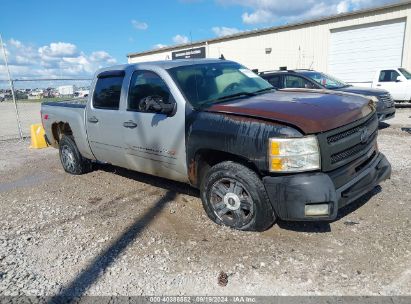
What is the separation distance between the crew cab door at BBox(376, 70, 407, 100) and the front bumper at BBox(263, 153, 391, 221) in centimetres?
1334

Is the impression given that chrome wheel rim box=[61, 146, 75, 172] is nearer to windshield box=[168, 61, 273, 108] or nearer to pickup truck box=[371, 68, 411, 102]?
windshield box=[168, 61, 273, 108]

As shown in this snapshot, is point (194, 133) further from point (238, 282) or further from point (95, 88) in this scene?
point (95, 88)

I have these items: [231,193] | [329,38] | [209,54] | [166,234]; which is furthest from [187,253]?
[209,54]

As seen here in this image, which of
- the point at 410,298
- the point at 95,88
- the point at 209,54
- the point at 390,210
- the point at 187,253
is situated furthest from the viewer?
the point at 209,54

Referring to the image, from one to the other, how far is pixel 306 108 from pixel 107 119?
2955 millimetres

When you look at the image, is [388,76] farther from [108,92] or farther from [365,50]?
[108,92]

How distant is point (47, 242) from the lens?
3.97 meters

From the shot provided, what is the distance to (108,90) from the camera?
5.33 metres

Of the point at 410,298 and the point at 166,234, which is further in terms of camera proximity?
the point at 166,234

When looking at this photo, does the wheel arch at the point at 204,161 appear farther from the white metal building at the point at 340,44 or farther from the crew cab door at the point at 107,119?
the white metal building at the point at 340,44

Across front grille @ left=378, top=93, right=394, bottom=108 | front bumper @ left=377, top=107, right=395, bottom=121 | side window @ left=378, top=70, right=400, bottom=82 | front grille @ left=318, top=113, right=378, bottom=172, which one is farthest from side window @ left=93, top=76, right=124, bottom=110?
side window @ left=378, top=70, right=400, bottom=82

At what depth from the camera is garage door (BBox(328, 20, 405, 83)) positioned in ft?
58.8

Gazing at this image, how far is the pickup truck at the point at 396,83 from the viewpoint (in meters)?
14.8

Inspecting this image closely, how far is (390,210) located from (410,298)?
5.60 ft
